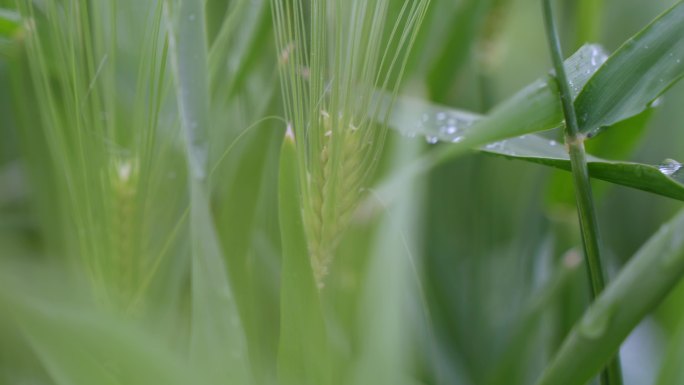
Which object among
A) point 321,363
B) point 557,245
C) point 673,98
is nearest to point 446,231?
point 557,245

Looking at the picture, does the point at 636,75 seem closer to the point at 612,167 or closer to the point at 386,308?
the point at 612,167

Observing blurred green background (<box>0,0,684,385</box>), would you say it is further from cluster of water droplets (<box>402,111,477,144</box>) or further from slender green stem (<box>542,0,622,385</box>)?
slender green stem (<box>542,0,622,385</box>)

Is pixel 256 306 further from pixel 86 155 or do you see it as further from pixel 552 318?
pixel 552 318

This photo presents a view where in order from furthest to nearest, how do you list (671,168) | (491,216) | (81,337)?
(491,216)
(671,168)
(81,337)

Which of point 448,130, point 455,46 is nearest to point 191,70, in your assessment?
point 448,130

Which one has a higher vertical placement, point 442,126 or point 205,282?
point 442,126

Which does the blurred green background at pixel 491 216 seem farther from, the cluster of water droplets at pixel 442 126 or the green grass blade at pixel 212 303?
the green grass blade at pixel 212 303

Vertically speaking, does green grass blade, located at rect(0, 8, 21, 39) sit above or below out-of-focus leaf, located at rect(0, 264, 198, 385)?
above

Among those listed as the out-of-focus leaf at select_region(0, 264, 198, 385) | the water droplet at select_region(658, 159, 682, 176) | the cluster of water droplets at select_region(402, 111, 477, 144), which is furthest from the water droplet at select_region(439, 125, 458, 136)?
the out-of-focus leaf at select_region(0, 264, 198, 385)
